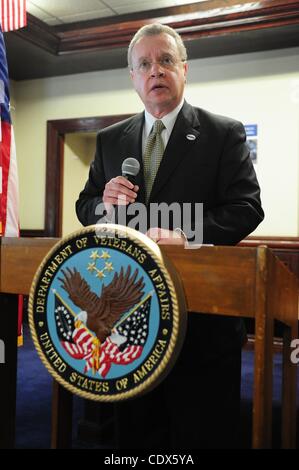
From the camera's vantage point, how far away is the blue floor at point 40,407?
2.33 m

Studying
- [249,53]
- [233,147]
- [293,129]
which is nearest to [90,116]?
[249,53]

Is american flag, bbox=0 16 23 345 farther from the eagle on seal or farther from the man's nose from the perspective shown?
the eagle on seal

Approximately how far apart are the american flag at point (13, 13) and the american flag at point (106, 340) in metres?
3.14

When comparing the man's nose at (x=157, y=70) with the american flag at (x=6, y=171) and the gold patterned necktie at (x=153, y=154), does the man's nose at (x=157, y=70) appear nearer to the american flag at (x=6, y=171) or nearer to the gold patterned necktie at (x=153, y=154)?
the gold patterned necktie at (x=153, y=154)

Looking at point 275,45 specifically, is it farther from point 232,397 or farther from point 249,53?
point 232,397

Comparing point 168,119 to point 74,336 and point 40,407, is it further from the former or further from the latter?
point 40,407

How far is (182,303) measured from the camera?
3.09 ft

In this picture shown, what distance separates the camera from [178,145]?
1.51 meters

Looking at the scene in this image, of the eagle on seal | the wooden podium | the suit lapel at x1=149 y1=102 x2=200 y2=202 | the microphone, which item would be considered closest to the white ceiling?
the suit lapel at x1=149 y1=102 x2=200 y2=202

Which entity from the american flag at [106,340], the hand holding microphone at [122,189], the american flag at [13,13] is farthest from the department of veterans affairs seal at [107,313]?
the american flag at [13,13]

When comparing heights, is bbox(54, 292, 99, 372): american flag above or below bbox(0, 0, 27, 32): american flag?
below

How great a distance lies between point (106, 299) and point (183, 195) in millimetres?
602

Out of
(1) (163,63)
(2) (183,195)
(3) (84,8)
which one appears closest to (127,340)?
(2) (183,195)

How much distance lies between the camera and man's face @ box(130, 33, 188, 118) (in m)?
1.53
